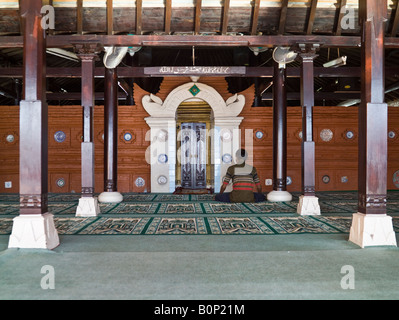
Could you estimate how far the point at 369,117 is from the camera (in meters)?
3.33

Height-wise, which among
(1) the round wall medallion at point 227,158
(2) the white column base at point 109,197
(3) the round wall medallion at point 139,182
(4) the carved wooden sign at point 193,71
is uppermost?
(4) the carved wooden sign at point 193,71

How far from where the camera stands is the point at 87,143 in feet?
17.1

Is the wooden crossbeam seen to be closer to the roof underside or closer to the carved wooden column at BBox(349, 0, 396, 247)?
the roof underside

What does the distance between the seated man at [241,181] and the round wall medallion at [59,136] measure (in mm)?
5059

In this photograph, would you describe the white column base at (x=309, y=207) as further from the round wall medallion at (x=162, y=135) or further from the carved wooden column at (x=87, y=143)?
the round wall medallion at (x=162, y=135)

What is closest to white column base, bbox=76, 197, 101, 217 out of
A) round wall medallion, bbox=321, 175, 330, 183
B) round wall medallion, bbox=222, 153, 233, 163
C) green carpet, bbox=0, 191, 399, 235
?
green carpet, bbox=0, 191, 399, 235

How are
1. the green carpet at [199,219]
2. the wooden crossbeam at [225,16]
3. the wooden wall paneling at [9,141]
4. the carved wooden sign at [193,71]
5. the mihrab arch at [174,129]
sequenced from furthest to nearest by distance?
the wooden wall paneling at [9,141]
the mihrab arch at [174,129]
the carved wooden sign at [193,71]
the wooden crossbeam at [225,16]
the green carpet at [199,219]

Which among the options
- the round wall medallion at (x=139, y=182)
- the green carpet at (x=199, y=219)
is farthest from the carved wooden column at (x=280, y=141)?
the round wall medallion at (x=139, y=182)

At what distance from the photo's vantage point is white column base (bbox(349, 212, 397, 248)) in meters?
3.21

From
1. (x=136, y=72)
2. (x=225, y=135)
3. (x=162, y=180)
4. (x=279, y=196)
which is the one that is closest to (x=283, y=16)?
(x=279, y=196)

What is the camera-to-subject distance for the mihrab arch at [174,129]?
8844mm

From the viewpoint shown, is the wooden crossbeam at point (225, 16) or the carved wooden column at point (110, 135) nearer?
the wooden crossbeam at point (225, 16)

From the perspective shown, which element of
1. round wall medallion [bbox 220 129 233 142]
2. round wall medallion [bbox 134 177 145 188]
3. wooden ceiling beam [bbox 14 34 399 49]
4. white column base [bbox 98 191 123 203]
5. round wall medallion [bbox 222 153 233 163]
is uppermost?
wooden ceiling beam [bbox 14 34 399 49]

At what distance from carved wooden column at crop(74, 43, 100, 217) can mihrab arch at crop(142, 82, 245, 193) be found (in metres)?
3.58
